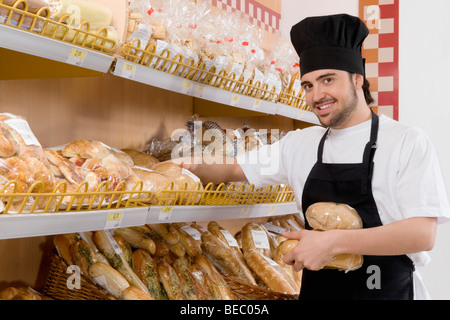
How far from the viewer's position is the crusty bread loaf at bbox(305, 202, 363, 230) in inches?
68.0

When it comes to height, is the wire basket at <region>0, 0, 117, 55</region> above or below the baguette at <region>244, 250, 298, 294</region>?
above

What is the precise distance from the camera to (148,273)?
196 centimetres

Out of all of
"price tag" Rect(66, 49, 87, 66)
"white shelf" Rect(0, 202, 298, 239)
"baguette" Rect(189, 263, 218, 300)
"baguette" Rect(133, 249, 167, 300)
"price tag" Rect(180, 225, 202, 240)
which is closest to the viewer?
"white shelf" Rect(0, 202, 298, 239)

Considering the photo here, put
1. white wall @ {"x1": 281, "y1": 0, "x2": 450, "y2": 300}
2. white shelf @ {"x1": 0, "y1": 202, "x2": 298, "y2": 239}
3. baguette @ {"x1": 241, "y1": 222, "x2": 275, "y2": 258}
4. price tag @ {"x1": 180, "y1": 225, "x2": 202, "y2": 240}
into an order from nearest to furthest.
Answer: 1. white shelf @ {"x1": 0, "y1": 202, "x2": 298, "y2": 239}
2. price tag @ {"x1": 180, "y1": 225, "x2": 202, "y2": 240}
3. baguette @ {"x1": 241, "y1": 222, "x2": 275, "y2": 258}
4. white wall @ {"x1": 281, "y1": 0, "x2": 450, "y2": 300}

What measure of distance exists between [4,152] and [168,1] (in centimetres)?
92

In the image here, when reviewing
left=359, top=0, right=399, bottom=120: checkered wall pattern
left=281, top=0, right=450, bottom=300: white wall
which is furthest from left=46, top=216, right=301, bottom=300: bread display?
left=359, top=0, right=399, bottom=120: checkered wall pattern

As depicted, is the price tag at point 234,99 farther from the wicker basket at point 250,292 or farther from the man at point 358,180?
the wicker basket at point 250,292

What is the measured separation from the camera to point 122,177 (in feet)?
5.37

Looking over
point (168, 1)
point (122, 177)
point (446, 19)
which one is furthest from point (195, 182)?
point (446, 19)

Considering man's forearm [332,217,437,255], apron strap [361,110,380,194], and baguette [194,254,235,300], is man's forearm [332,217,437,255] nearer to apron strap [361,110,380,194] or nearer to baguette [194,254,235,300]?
apron strap [361,110,380,194]

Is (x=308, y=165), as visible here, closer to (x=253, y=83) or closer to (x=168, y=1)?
(x=253, y=83)

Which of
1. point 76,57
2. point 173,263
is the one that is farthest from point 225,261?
point 76,57

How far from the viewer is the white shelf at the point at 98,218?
119 centimetres

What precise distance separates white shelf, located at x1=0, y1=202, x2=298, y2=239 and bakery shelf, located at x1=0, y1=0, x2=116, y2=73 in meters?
0.39
